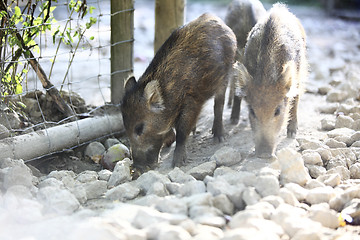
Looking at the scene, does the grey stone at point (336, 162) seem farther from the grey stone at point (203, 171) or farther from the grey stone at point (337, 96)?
the grey stone at point (337, 96)

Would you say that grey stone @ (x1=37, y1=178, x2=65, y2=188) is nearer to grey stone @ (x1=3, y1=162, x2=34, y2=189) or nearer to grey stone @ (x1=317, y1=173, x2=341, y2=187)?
grey stone @ (x1=3, y1=162, x2=34, y2=189)

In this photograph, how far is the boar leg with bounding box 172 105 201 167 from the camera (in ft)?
17.4

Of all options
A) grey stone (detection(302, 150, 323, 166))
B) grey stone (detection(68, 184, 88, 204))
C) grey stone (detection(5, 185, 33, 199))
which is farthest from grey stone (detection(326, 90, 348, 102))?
grey stone (detection(5, 185, 33, 199))

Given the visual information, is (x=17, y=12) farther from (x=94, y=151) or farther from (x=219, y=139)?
(x=219, y=139)

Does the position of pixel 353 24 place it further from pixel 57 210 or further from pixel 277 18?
pixel 57 210

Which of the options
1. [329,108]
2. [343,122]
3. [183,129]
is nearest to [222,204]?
[183,129]

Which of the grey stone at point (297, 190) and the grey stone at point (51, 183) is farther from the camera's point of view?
A: the grey stone at point (51, 183)

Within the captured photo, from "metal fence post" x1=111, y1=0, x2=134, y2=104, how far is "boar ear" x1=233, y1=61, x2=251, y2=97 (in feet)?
4.66

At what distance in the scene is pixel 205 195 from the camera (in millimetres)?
3570

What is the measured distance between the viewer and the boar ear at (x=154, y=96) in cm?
507

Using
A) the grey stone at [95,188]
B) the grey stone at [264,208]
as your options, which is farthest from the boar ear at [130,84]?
the grey stone at [264,208]

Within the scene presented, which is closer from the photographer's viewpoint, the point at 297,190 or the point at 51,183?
the point at 297,190

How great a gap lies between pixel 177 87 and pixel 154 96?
0.31 meters

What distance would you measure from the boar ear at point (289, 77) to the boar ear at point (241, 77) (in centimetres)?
37
